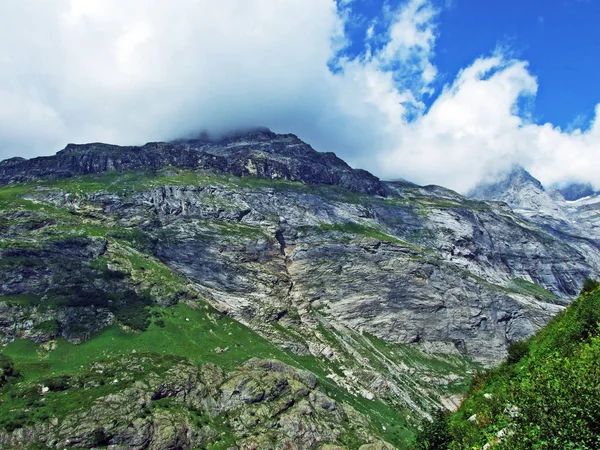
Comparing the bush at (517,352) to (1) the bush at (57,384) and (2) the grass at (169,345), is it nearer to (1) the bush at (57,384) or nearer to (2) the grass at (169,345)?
(1) the bush at (57,384)

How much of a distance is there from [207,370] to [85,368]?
1564 inches

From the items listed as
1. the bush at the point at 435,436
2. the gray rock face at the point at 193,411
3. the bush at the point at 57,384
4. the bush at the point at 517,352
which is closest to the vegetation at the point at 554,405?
the bush at the point at 435,436

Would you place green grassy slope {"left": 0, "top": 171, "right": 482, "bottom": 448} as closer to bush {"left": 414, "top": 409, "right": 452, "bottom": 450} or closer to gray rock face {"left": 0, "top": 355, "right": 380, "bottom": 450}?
gray rock face {"left": 0, "top": 355, "right": 380, "bottom": 450}

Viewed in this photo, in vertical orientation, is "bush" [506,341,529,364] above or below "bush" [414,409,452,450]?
above

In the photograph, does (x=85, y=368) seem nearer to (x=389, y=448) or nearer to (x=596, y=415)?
(x=389, y=448)

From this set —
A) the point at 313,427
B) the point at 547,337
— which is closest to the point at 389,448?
the point at 313,427

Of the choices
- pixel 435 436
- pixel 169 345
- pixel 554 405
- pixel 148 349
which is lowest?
pixel 435 436

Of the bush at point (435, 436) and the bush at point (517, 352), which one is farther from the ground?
the bush at point (517, 352)

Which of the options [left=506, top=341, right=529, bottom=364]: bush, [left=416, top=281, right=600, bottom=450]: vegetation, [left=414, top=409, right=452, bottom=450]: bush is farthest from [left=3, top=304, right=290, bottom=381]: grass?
[left=416, top=281, right=600, bottom=450]: vegetation

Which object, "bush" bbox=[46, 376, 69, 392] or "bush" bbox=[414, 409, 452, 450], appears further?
"bush" bbox=[46, 376, 69, 392]

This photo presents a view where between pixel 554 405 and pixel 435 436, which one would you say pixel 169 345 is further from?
pixel 554 405

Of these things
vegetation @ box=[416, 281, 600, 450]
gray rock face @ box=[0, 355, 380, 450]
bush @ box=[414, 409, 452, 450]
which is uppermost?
vegetation @ box=[416, 281, 600, 450]

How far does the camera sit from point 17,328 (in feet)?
508

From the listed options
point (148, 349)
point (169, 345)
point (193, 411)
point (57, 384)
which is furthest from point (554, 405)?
point (169, 345)
